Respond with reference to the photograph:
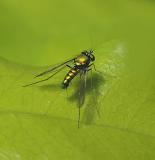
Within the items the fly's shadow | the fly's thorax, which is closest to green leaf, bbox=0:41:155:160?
the fly's shadow

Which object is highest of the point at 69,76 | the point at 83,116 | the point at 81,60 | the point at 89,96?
the point at 81,60

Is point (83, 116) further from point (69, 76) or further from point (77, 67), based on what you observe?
point (77, 67)

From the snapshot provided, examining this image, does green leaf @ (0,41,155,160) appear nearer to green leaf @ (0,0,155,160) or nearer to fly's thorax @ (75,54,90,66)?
green leaf @ (0,0,155,160)

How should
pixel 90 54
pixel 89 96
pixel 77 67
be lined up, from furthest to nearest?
pixel 77 67 < pixel 90 54 < pixel 89 96

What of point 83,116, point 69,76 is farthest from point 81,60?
point 83,116

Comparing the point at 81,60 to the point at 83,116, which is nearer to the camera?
the point at 83,116

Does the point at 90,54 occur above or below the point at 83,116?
above

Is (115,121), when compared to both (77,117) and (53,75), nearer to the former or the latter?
(77,117)
